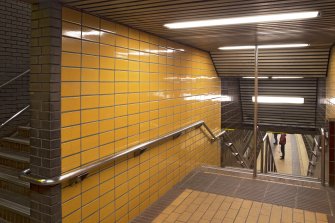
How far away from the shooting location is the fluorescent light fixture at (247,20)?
3.09m

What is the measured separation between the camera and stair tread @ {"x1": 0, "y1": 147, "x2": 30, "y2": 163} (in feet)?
12.3

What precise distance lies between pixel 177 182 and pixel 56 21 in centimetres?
359

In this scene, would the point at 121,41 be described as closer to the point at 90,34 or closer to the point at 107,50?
the point at 107,50

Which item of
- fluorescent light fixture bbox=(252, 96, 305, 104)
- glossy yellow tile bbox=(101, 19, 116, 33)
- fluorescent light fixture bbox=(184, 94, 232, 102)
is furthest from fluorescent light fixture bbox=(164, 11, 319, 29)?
fluorescent light fixture bbox=(252, 96, 305, 104)

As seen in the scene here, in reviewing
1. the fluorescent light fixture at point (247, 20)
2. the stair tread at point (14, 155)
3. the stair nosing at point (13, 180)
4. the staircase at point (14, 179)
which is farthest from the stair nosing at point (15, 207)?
the fluorescent light fixture at point (247, 20)

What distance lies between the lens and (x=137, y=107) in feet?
13.0

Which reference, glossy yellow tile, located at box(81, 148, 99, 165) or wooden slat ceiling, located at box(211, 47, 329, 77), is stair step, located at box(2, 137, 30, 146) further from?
wooden slat ceiling, located at box(211, 47, 329, 77)

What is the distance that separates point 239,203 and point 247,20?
8.68 feet

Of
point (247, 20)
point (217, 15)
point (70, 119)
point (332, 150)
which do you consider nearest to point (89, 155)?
point (70, 119)

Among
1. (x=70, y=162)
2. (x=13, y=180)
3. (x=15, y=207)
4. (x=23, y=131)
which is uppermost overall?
(x=23, y=131)

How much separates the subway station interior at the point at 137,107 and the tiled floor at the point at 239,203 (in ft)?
0.08

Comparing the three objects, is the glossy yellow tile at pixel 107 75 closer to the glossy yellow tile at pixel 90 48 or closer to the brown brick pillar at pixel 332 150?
the glossy yellow tile at pixel 90 48

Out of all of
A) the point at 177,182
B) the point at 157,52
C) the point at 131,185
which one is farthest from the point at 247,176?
the point at 157,52

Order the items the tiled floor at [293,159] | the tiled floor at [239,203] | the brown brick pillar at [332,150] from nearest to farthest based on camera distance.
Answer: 1. the tiled floor at [239,203]
2. the brown brick pillar at [332,150]
3. the tiled floor at [293,159]
